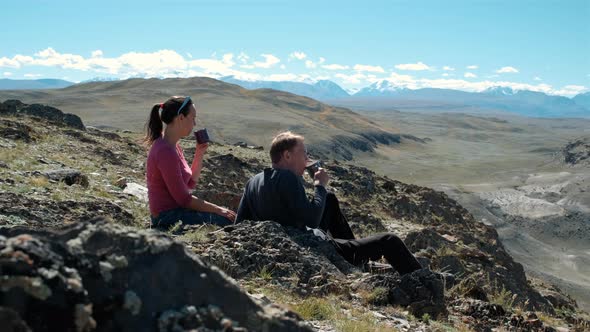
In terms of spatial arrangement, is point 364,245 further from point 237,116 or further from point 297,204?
point 237,116

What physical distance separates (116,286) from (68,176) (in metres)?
10.6

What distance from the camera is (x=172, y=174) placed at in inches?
296

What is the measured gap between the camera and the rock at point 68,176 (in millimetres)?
12134

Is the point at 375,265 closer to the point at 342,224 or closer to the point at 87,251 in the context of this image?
the point at 342,224

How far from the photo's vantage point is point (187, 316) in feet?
8.48

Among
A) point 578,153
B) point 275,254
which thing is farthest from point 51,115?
point 578,153

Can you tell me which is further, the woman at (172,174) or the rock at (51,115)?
the rock at (51,115)

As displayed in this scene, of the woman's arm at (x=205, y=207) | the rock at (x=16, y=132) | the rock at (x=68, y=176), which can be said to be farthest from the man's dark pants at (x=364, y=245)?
the rock at (x=16, y=132)

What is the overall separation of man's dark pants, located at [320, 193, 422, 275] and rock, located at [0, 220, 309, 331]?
13.8 feet

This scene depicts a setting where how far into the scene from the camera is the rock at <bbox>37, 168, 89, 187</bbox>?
12.1 meters

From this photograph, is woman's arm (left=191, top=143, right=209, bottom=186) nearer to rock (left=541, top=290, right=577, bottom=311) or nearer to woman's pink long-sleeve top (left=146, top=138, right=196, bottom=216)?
woman's pink long-sleeve top (left=146, top=138, right=196, bottom=216)

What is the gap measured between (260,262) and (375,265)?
1.73 m

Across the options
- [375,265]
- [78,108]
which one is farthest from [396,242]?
[78,108]

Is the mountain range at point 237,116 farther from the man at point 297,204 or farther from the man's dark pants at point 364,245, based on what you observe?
the man at point 297,204
